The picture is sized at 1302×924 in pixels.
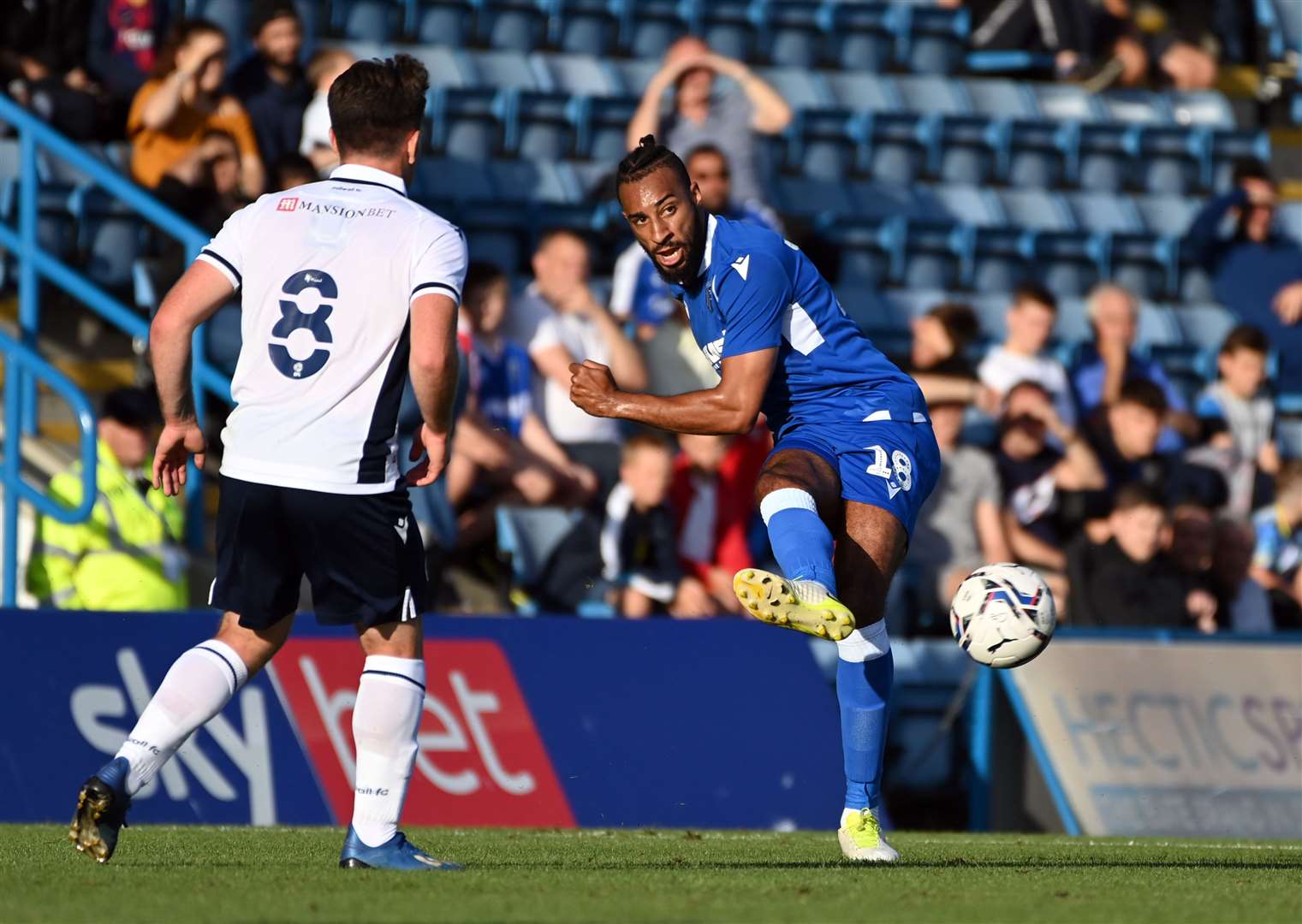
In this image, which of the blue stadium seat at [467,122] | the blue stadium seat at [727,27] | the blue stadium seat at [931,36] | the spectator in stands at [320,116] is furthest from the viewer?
the blue stadium seat at [931,36]

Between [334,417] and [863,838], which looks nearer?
[334,417]

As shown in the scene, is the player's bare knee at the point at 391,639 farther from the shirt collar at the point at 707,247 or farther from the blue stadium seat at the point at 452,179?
the blue stadium seat at the point at 452,179

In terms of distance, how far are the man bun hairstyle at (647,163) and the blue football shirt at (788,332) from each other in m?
0.22

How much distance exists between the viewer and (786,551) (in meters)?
6.06

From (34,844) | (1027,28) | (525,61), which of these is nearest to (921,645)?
(34,844)

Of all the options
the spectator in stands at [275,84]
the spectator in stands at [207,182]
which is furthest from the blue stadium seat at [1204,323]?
the spectator in stands at [207,182]

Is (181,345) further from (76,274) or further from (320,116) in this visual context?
(320,116)

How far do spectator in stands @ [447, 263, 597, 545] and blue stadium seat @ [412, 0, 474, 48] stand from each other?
3708mm

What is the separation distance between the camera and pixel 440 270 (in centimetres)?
552

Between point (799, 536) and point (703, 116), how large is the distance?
698 cm

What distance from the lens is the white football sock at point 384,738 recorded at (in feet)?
18.4

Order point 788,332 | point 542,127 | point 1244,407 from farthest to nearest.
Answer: point 542,127 < point 1244,407 < point 788,332

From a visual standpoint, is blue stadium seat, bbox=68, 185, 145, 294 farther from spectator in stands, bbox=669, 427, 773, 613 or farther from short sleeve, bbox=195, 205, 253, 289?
short sleeve, bbox=195, 205, 253, 289

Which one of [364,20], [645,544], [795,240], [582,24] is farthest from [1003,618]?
[582,24]
